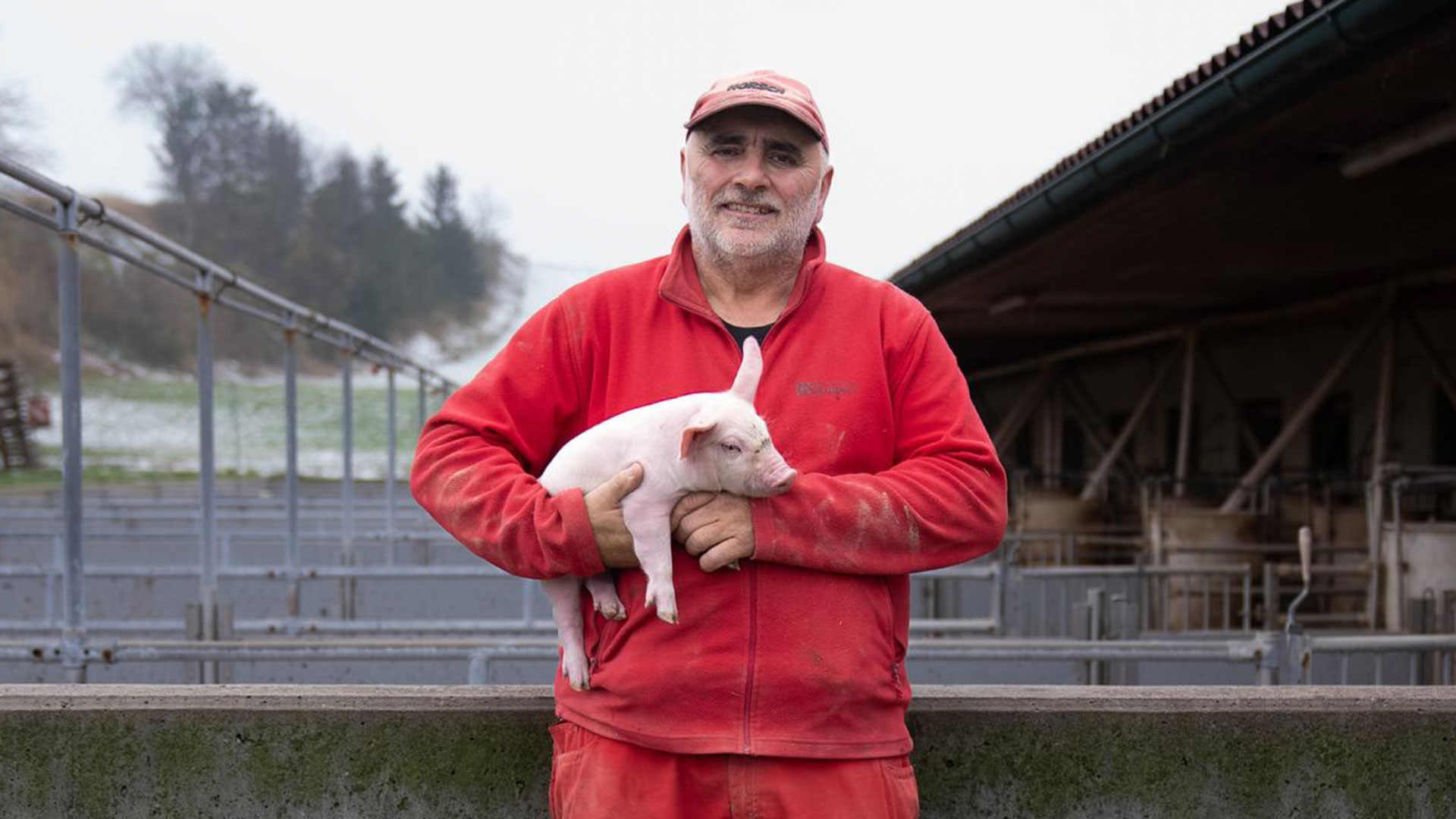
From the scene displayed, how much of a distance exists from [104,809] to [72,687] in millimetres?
325

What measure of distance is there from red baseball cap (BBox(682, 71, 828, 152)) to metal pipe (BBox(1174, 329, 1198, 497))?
13175mm

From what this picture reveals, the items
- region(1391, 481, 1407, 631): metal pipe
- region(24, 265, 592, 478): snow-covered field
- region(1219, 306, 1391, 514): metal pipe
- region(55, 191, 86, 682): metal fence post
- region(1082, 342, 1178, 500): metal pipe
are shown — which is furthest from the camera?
region(24, 265, 592, 478): snow-covered field

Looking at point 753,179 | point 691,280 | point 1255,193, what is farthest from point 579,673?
point 1255,193

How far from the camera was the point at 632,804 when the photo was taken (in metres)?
2.22

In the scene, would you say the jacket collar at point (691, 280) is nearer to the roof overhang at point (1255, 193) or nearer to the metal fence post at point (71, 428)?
the metal fence post at point (71, 428)

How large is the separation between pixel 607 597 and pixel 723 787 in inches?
16.7

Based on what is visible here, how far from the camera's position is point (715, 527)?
216 cm

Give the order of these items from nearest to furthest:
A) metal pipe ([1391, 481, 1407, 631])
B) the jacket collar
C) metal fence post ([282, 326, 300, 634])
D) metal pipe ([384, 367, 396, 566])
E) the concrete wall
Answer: the jacket collar
the concrete wall
metal pipe ([1391, 481, 1407, 631])
metal fence post ([282, 326, 300, 634])
metal pipe ([384, 367, 396, 566])

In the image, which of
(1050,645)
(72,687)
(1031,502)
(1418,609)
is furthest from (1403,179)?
(72,687)

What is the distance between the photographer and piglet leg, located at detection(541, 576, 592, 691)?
232 cm

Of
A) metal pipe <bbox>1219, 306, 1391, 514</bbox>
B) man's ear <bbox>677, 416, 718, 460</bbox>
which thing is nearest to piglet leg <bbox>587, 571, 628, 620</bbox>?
man's ear <bbox>677, 416, 718, 460</bbox>

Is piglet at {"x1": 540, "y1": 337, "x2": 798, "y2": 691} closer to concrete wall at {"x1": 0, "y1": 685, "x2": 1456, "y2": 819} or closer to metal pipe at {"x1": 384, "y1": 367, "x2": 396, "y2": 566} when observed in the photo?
concrete wall at {"x1": 0, "y1": 685, "x2": 1456, "y2": 819}

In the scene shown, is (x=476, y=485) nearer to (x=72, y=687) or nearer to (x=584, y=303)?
(x=584, y=303)

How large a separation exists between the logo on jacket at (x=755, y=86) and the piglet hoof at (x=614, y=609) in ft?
3.39
